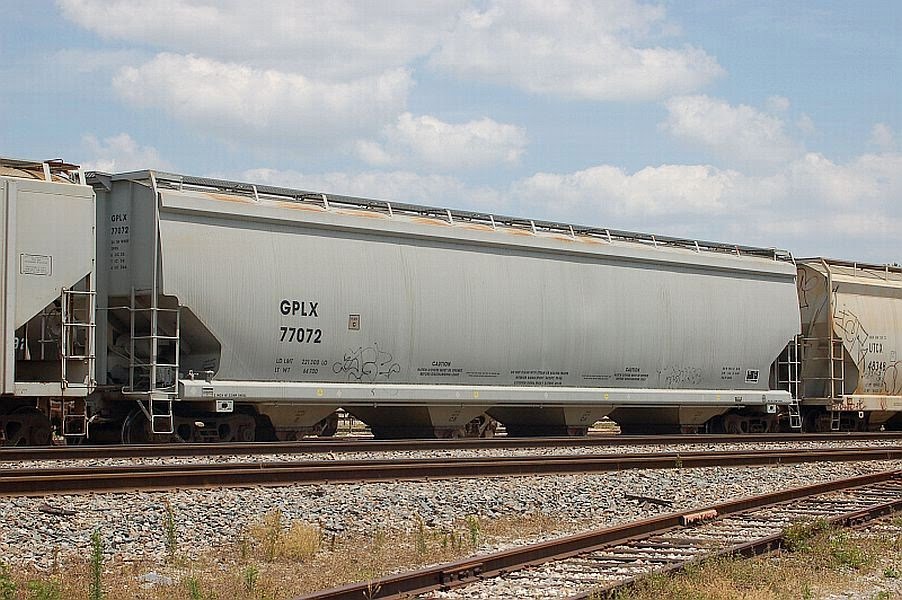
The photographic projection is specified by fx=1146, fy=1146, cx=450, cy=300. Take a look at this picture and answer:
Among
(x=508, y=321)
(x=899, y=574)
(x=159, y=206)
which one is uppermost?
(x=159, y=206)

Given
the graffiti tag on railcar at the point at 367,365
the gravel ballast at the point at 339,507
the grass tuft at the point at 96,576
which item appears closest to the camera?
the grass tuft at the point at 96,576

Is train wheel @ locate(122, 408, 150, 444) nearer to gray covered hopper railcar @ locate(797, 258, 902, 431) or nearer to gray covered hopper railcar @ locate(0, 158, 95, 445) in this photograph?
gray covered hopper railcar @ locate(0, 158, 95, 445)

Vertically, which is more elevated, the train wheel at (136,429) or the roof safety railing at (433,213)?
the roof safety railing at (433,213)

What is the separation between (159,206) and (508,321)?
6.97 meters

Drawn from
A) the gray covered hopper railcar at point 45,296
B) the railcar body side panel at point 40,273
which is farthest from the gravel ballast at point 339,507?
the gray covered hopper railcar at point 45,296

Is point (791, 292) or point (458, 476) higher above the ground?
point (791, 292)

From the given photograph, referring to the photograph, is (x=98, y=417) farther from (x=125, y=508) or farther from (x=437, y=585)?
(x=437, y=585)

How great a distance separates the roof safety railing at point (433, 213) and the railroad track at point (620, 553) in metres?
9.73

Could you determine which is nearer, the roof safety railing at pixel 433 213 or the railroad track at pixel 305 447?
the railroad track at pixel 305 447

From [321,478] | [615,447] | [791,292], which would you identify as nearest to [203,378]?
[321,478]

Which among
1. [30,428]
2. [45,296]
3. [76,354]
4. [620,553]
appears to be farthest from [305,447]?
[620,553]

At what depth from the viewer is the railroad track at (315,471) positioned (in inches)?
435

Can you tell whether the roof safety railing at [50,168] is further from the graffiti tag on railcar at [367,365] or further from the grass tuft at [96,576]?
the grass tuft at [96,576]

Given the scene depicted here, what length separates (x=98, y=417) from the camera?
17.7 meters
